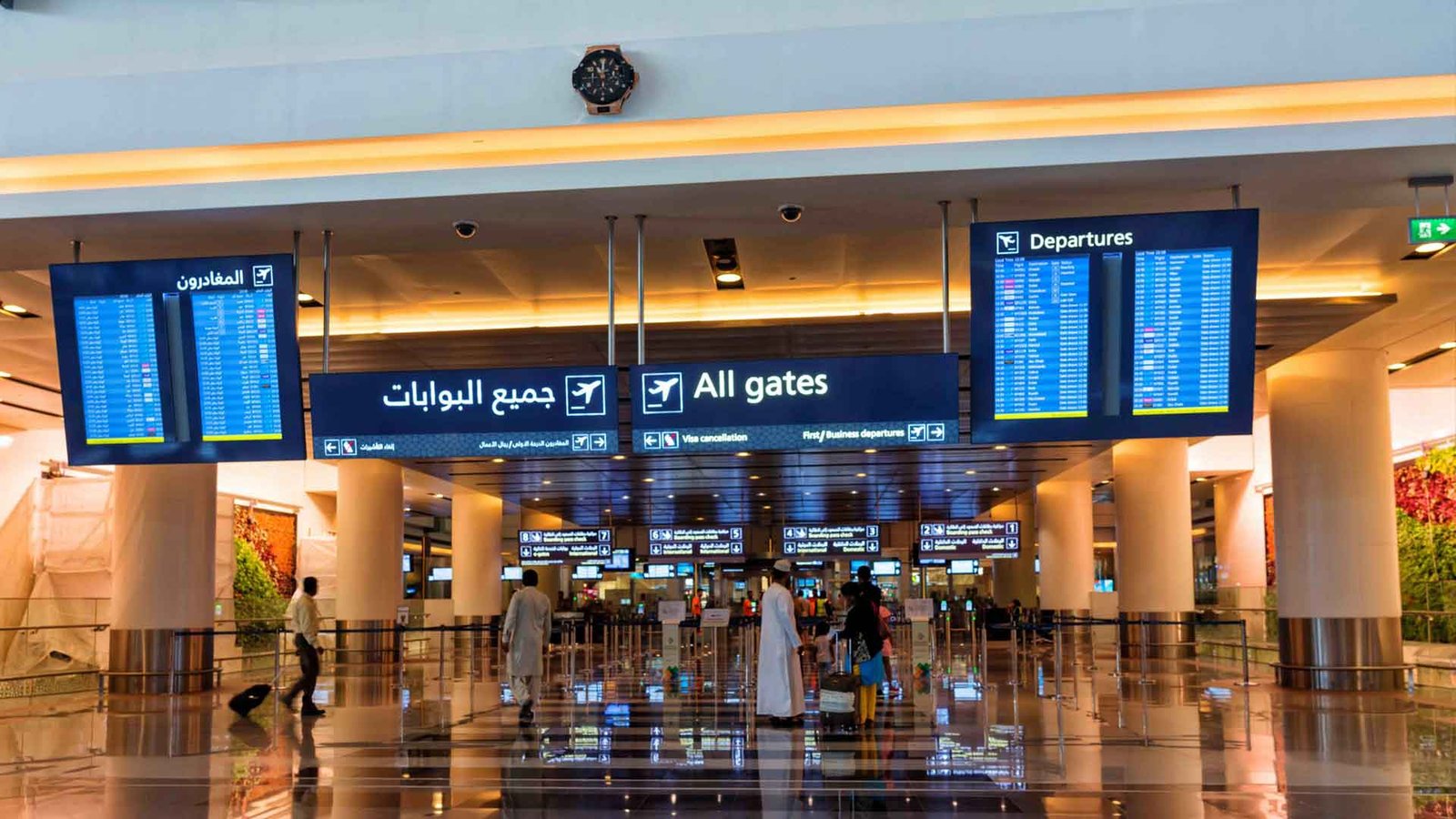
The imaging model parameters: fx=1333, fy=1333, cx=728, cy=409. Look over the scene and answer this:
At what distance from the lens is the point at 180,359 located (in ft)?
31.5

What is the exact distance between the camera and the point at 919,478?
3028 centimetres

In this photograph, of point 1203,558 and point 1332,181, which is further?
point 1203,558

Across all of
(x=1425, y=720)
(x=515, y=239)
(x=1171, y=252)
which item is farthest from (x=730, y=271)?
(x=1425, y=720)

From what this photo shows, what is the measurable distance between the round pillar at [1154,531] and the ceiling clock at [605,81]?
19.1 meters

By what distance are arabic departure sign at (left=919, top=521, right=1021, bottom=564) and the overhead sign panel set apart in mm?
22118

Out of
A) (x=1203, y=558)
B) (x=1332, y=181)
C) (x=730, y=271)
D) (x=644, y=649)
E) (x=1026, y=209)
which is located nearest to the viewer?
(x=1332, y=181)

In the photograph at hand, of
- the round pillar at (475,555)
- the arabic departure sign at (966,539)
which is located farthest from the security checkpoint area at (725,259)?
the round pillar at (475,555)

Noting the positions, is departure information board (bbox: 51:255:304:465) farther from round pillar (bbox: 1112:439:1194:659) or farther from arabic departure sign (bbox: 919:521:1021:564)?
arabic departure sign (bbox: 919:521:1021:564)

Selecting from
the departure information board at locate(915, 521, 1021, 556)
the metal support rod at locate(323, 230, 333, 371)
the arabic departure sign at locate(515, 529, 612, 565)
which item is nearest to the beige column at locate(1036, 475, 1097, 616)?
the departure information board at locate(915, 521, 1021, 556)

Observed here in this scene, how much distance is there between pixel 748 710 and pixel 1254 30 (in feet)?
32.5

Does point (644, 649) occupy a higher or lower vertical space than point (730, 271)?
lower

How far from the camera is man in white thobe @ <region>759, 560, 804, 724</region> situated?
534 inches

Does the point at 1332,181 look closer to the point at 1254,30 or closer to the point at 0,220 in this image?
the point at 1254,30

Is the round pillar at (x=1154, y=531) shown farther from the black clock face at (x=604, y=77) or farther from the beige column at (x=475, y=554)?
the black clock face at (x=604, y=77)
